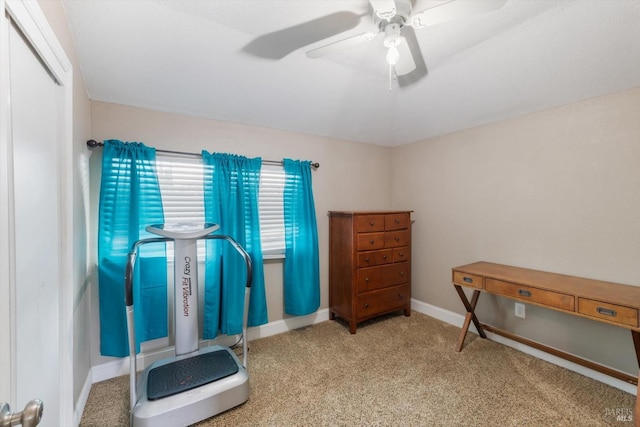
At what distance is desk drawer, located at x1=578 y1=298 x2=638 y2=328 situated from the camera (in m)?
1.52

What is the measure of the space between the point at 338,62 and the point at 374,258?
6.08 feet

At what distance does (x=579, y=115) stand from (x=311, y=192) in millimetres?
2290

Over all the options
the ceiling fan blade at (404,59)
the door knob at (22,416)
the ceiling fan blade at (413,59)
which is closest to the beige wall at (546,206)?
the ceiling fan blade at (413,59)

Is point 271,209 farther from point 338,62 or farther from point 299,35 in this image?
point 299,35

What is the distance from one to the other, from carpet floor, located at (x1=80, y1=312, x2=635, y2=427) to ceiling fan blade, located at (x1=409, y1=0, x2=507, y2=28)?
6.93 feet

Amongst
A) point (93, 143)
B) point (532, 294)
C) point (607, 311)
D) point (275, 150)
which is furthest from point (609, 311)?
point (93, 143)

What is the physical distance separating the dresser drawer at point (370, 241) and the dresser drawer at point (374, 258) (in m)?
0.05

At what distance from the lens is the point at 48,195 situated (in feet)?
3.77

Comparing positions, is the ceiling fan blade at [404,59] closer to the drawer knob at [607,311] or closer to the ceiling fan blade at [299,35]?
the ceiling fan blade at [299,35]

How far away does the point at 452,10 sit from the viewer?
3.46 ft

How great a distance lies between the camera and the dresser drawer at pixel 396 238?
114 inches

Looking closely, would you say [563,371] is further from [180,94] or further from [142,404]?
[180,94]

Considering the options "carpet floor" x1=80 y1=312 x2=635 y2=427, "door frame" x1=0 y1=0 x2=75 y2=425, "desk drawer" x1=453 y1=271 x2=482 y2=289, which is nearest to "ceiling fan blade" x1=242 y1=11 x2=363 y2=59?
"door frame" x1=0 y1=0 x2=75 y2=425

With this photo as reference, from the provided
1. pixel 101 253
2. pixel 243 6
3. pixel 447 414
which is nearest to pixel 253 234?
pixel 101 253
